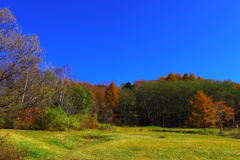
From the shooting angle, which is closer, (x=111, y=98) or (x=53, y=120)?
(x=53, y=120)

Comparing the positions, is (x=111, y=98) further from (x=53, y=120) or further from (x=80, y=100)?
(x=53, y=120)

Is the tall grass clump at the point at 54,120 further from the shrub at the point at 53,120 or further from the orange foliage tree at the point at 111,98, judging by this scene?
the orange foliage tree at the point at 111,98

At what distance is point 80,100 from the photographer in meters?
35.6

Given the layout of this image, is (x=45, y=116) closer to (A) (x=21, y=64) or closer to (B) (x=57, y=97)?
(B) (x=57, y=97)

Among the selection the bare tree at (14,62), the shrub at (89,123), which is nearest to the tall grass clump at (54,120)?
the shrub at (89,123)

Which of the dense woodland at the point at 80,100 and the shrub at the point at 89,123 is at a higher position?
the dense woodland at the point at 80,100

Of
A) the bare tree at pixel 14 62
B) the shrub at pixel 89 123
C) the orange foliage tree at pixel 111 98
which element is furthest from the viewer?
the orange foliage tree at pixel 111 98

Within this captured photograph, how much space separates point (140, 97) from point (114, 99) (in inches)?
334

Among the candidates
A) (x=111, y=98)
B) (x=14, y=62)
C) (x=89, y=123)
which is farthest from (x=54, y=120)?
(x=111, y=98)

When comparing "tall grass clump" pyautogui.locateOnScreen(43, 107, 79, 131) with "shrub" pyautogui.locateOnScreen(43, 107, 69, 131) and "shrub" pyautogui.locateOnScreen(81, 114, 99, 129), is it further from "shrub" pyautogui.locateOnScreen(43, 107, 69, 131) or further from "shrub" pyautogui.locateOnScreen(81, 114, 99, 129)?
"shrub" pyautogui.locateOnScreen(81, 114, 99, 129)

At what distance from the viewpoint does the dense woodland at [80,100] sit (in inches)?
319

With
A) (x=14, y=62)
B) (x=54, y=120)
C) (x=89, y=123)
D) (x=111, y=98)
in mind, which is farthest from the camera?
(x=111, y=98)

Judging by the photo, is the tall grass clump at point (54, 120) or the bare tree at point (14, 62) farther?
the tall grass clump at point (54, 120)

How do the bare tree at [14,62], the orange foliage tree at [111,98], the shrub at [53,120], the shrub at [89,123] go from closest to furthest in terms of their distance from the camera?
the bare tree at [14,62]
the shrub at [53,120]
the shrub at [89,123]
the orange foliage tree at [111,98]
